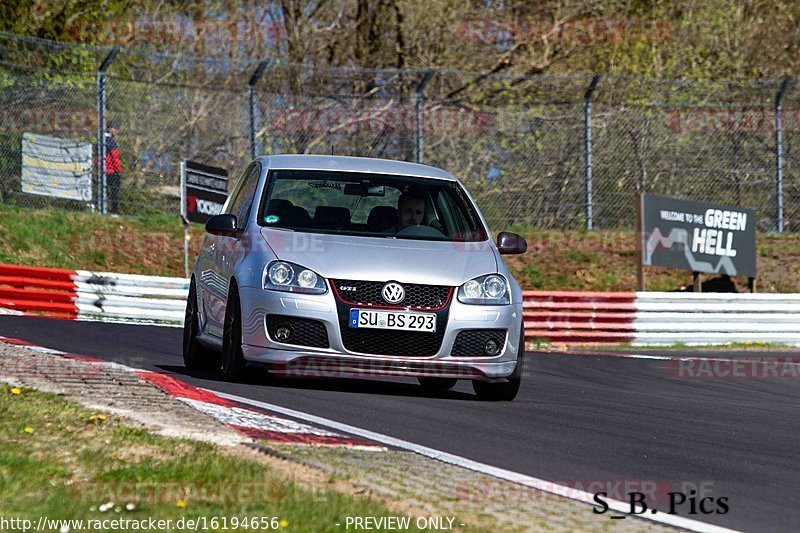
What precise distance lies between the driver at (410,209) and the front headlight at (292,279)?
3.74ft

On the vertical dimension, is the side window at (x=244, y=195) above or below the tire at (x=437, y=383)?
above

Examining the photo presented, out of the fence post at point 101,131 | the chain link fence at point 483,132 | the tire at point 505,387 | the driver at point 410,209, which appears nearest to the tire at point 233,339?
the driver at point 410,209

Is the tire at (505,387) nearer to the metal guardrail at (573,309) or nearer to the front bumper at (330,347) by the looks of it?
the front bumper at (330,347)

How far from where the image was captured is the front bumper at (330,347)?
8641mm

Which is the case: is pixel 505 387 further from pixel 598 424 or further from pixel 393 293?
pixel 393 293

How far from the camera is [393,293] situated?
28.3 ft

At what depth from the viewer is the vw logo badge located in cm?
861

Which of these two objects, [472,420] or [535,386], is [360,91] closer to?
[535,386]

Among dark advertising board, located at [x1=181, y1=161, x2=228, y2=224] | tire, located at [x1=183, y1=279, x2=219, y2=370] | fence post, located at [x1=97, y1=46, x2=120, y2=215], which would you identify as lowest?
tire, located at [x1=183, y1=279, x2=219, y2=370]

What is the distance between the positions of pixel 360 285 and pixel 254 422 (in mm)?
1945

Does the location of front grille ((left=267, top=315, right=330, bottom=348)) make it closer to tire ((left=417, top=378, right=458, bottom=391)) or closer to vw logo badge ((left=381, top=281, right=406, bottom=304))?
vw logo badge ((left=381, top=281, right=406, bottom=304))

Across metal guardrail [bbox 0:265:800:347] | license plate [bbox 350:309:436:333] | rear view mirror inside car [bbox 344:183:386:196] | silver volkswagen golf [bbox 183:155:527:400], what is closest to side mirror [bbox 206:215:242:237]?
silver volkswagen golf [bbox 183:155:527:400]

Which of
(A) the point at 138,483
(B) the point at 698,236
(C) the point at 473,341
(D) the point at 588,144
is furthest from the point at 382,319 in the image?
(D) the point at 588,144

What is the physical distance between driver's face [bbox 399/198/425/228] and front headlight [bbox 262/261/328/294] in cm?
119
